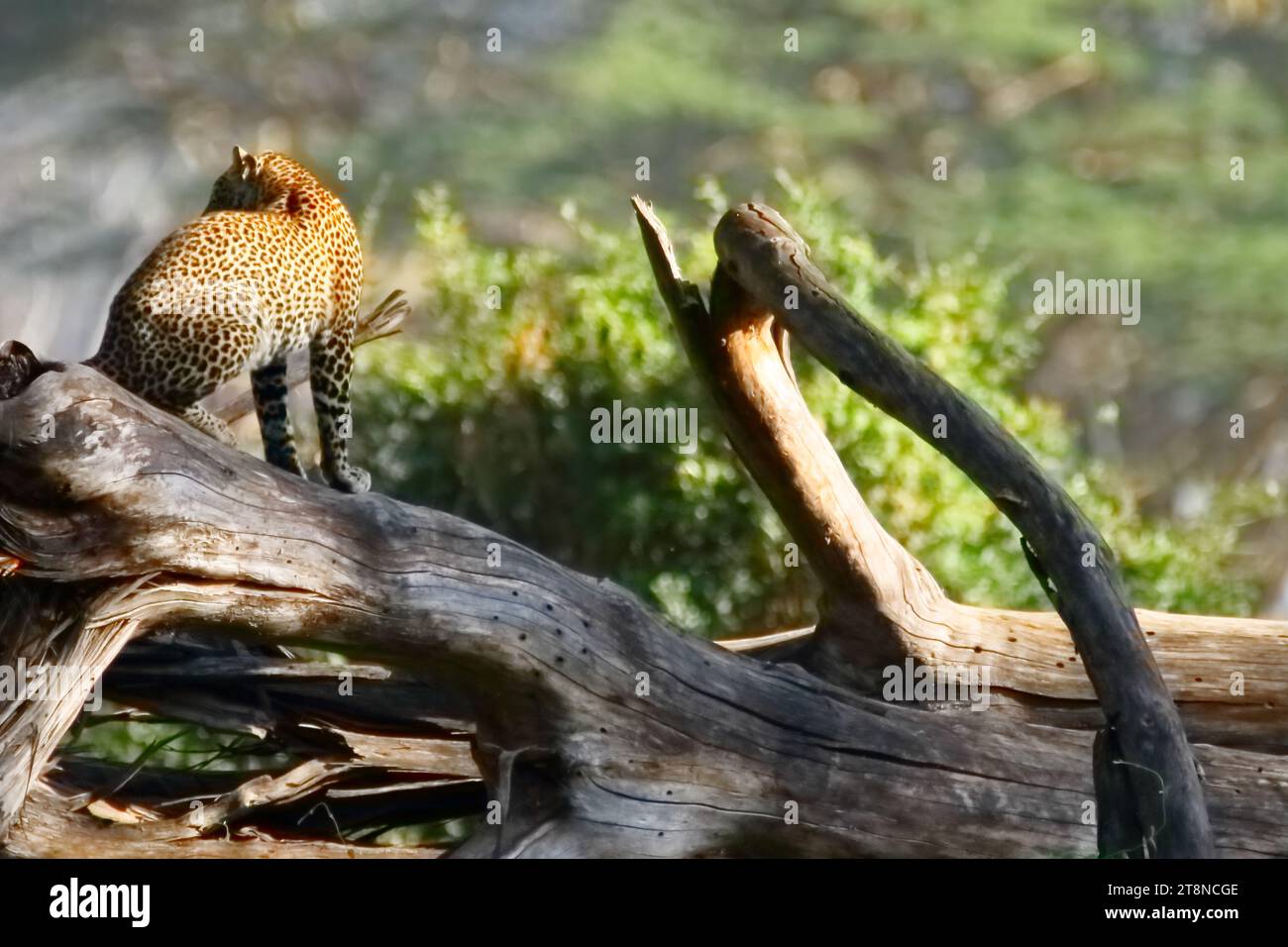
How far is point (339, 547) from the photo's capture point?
430 cm

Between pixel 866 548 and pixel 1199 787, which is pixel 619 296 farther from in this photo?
pixel 1199 787

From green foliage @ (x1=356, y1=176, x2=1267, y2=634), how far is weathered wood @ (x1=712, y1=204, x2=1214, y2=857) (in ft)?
9.31

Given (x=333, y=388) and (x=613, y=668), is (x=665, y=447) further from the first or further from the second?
(x=613, y=668)

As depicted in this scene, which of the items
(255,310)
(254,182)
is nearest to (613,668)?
(255,310)

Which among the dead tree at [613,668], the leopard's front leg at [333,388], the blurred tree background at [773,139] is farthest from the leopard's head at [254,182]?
the blurred tree background at [773,139]

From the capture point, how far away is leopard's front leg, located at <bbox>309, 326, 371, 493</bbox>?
513 centimetres

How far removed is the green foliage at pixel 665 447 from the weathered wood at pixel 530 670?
2.90 m

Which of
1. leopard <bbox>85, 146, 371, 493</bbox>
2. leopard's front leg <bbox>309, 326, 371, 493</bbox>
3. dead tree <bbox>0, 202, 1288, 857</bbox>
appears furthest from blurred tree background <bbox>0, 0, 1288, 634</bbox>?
dead tree <bbox>0, 202, 1288, 857</bbox>

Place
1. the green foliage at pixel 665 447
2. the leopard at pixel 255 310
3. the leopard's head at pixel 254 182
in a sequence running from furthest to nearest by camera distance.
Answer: the green foliage at pixel 665 447 < the leopard's head at pixel 254 182 < the leopard at pixel 255 310

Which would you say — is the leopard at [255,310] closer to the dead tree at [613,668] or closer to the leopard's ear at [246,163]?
the leopard's ear at [246,163]

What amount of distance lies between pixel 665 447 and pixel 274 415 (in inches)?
116

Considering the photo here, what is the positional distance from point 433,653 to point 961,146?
40.6 feet

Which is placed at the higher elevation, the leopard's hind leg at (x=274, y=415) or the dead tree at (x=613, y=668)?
the leopard's hind leg at (x=274, y=415)

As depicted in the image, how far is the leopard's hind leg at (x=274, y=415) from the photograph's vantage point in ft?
17.3
